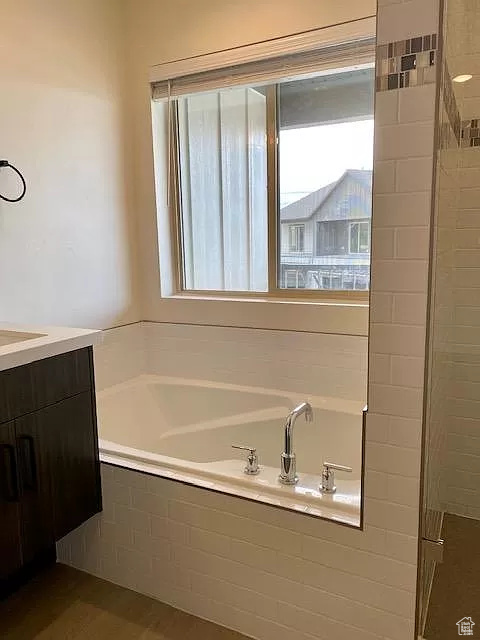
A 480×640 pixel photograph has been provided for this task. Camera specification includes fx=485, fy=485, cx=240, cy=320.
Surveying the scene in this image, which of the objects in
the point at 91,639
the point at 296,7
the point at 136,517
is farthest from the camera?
the point at 296,7

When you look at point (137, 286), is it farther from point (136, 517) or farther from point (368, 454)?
point (368, 454)

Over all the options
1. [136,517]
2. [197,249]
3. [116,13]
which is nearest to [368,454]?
[136,517]

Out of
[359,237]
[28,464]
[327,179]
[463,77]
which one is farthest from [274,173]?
[28,464]

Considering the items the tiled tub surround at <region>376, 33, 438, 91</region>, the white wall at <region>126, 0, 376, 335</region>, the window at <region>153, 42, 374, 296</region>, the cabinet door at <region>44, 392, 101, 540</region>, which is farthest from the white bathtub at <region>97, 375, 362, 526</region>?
the tiled tub surround at <region>376, 33, 438, 91</region>

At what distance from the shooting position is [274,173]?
2.66 m

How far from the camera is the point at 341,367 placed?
244 cm

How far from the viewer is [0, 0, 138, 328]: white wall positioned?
2.17 m

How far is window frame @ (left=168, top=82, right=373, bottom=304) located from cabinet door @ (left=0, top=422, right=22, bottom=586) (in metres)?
1.56

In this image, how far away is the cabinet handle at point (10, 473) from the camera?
4.85 feet

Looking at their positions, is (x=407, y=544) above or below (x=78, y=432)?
below

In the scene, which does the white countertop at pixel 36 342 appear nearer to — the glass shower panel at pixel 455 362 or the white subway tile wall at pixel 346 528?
the white subway tile wall at pixel 346 528

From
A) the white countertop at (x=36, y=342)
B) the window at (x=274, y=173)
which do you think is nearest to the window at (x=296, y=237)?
the window at (x=274, y=173)

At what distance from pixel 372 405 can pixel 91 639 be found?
1275mm

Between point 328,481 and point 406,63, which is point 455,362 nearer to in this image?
point 328,481
